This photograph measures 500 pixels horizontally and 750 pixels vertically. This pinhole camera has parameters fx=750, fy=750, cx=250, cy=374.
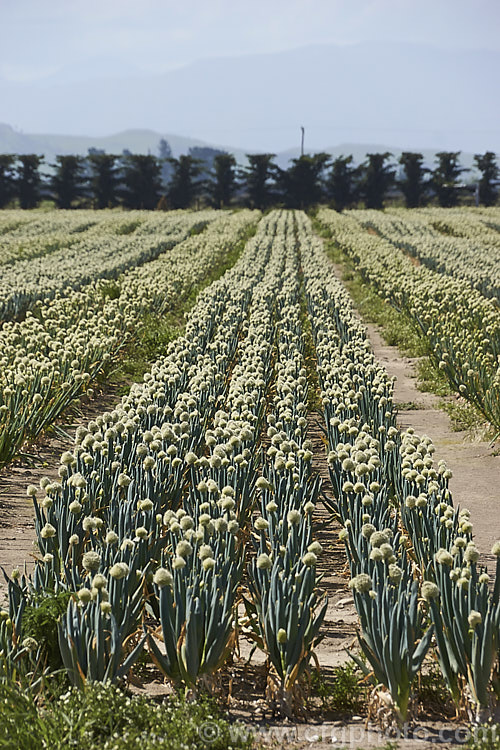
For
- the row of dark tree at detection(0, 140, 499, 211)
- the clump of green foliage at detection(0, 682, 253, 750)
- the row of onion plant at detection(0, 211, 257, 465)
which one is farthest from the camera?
the row of dark tree at detection(0, 140, 499, 211)

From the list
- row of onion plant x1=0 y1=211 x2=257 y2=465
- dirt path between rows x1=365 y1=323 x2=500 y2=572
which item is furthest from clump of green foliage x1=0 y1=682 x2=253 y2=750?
row of onion plant x1=0 y1=211 x2=257 y2=465

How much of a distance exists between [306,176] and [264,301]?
167 feet

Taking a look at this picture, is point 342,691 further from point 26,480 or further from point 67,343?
point 67,343

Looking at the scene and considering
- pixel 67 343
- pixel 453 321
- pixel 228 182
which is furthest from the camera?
pixel 228 182

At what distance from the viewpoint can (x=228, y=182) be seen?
61.2 metres

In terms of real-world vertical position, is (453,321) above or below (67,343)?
above

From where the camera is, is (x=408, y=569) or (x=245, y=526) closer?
(x=408, y=569)

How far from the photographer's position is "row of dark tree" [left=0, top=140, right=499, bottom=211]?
60250 millimetres

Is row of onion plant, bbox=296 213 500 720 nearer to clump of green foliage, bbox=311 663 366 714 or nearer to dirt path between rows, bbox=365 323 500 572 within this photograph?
clump of green foliage, bbox=311 663 366 714

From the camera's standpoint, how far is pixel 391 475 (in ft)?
17.0

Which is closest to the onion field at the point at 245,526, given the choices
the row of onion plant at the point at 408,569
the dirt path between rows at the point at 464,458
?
the row of onion plant at the point at 408,569

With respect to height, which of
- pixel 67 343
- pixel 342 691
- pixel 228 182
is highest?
pixel 228 182

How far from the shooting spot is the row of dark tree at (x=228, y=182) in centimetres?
6025

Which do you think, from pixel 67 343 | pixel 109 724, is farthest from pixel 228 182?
pixel 109 724
